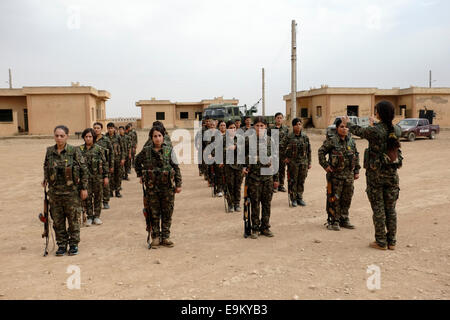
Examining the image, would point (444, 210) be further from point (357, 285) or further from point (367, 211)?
point (357, 285)

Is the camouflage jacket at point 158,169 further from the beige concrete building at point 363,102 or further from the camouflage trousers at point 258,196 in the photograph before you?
the beige concrete building at point 363,102

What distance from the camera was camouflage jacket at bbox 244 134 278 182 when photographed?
543 cm

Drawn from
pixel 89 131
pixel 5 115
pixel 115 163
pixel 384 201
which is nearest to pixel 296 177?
pixel 384 201

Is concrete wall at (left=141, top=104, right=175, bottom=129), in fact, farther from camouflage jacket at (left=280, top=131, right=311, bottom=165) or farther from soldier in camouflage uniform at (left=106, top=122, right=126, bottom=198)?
camouflage jacket at (left=280, top=131, right=311, bottom=165)

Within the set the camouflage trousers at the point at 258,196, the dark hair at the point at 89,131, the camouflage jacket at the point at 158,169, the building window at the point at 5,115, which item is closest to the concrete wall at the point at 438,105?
the camouflage trousers at the point at 258,196

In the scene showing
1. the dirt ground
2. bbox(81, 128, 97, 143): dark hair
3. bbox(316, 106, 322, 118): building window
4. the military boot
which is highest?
bbox(316, 106, 322, 118): building window

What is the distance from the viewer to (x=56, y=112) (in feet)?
89.7

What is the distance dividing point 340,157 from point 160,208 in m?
2.79

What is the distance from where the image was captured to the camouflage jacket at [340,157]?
5.76 m

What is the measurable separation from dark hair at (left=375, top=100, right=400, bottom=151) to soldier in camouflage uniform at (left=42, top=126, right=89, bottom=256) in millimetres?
3792

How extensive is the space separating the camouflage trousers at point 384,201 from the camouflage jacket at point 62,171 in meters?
3.74

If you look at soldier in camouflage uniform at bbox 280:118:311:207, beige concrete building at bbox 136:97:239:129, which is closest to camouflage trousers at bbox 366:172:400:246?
soldier in camouflage uniform at bbox 280:118:311:207
